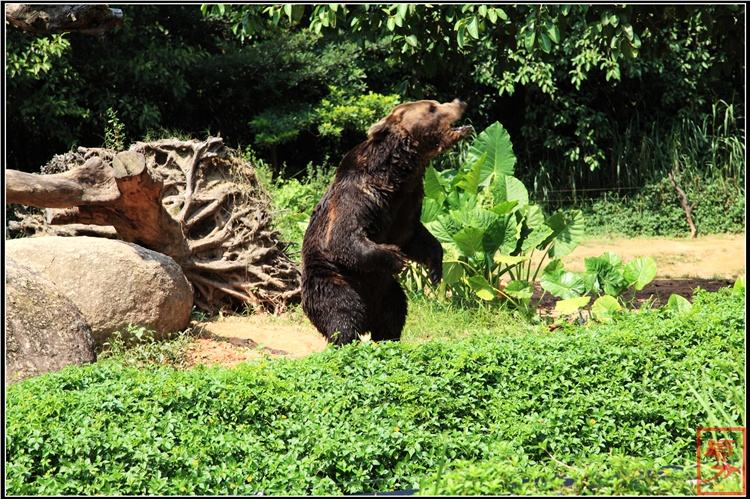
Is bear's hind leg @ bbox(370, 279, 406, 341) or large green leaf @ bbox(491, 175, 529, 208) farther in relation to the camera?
large green leaf @ bbox(491, 175, 529, 208)

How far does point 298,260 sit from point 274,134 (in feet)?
17.6

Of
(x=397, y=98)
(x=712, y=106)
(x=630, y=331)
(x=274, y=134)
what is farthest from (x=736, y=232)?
(x=630, y=331)

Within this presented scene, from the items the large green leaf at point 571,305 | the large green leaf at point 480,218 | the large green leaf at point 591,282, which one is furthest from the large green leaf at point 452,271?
the large green leaf at point 571,305

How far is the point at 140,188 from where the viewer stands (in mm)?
7992

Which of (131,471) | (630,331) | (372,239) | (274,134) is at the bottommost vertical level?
(131,471)

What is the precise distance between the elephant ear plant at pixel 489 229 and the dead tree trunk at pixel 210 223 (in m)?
1.55

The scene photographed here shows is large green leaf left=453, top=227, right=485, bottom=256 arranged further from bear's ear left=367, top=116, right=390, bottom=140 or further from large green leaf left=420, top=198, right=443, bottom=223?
bear's ear left=367, top=116, right=390, bottom=140

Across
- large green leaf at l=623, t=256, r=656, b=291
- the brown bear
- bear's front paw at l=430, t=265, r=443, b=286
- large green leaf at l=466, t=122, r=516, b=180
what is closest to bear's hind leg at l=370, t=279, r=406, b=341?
the brown bear

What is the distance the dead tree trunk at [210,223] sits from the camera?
8.81 meters

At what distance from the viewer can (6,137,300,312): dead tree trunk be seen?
881 cm

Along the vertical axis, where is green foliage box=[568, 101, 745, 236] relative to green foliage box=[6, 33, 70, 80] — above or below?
below

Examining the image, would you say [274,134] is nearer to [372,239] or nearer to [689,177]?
[689,177]

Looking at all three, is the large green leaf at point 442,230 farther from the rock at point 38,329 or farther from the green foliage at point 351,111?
the green foliage at point 351,111

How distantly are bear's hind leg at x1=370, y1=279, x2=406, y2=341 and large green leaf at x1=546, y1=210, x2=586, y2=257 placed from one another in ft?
9.26
